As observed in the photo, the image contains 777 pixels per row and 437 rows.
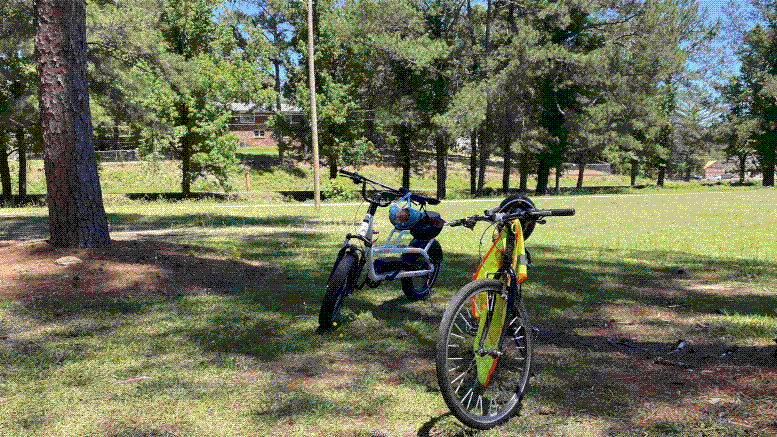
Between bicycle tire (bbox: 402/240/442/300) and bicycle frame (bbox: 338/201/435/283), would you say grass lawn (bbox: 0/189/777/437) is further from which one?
bicycle frame (bbox: 338/201/435/283)

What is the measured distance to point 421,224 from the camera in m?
6.14

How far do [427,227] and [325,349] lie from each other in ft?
6.30

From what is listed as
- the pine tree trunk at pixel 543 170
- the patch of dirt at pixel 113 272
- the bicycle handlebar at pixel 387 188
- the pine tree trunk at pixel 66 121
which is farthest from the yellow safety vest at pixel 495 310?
the pine tree trunk at pixel 543 170

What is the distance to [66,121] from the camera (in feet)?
24.6

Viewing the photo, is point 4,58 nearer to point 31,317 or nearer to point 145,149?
point 145,149

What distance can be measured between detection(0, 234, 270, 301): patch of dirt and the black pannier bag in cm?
247

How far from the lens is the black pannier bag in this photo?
6.15 metres

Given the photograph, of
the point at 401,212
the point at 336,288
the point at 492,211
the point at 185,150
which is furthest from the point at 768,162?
the point at 492,211

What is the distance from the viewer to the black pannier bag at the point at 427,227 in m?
6.15

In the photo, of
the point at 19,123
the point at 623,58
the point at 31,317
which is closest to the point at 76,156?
the point at 31,317

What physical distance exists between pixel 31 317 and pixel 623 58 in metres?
35.3

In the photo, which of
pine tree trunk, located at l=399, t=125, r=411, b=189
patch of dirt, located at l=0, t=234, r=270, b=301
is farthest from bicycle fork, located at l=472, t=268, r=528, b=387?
pine tree trunk, located at l=399, t=125, r=411, b=189

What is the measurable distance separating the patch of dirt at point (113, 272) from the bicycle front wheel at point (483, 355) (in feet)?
14.0

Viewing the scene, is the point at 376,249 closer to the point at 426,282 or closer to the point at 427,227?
the point at 427,227
